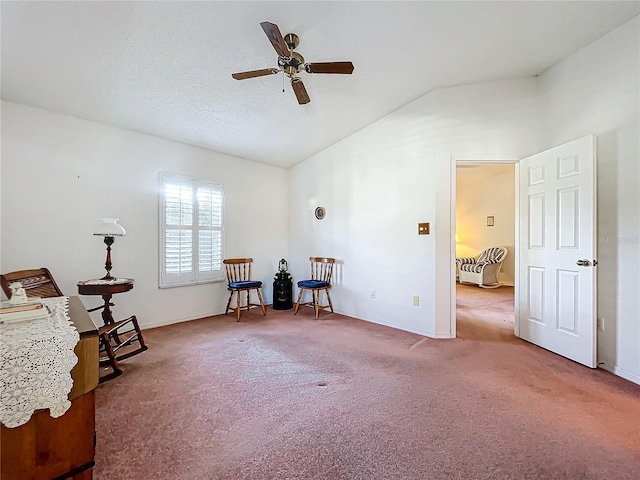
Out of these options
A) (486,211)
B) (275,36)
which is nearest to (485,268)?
(486,211)

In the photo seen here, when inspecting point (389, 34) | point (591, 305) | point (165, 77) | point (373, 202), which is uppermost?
point (389, 34)

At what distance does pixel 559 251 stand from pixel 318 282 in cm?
278

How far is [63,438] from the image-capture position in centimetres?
113

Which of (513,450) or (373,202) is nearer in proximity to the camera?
(513,450)

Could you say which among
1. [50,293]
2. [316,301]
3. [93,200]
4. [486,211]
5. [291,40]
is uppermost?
[291,40]

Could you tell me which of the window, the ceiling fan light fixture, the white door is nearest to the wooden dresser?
the ceiling fan light fixture

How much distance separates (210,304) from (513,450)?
379 centimetres

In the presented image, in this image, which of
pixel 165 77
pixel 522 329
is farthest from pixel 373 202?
pixel 165 77

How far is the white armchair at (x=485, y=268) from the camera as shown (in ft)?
22.4

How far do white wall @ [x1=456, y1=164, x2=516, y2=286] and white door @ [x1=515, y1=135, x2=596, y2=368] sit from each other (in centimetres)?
401

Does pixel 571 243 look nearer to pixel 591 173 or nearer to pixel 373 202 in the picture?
pixel 591 173

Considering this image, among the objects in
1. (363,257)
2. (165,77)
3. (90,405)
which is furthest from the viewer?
(363,257)

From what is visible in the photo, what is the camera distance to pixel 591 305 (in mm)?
2512

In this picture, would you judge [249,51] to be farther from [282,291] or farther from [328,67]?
[282,291]
